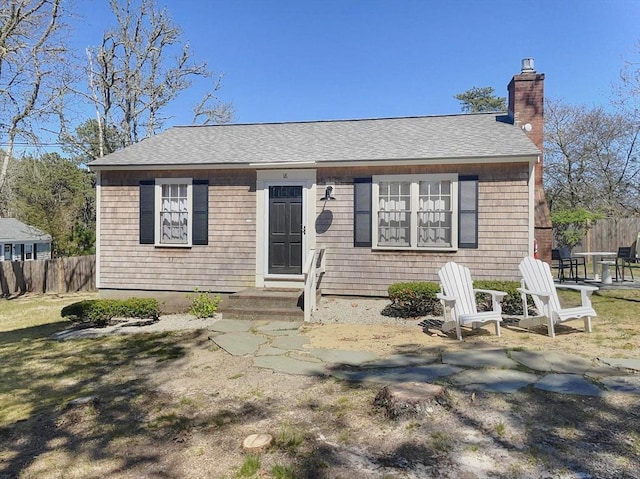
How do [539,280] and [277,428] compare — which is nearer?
[277,428]

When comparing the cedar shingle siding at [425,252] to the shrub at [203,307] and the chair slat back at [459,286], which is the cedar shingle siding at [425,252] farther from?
the shrub at [203,307]

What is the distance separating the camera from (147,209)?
8.70m

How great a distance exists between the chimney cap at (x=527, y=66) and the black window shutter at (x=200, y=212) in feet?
24.5

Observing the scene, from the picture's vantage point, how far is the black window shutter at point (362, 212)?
26.1 ft

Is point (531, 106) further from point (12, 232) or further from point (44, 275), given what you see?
point (12, 232)

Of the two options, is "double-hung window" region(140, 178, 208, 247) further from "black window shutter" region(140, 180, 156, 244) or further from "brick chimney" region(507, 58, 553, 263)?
"brick chimney" region(507, 58, 553, 263)

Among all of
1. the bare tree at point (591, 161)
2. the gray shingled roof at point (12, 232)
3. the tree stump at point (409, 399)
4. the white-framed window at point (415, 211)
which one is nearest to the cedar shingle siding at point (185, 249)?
the white-framed window at point (415, 211)

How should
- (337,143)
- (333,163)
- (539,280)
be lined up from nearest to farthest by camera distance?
(539,280) < (333,163) < (337,143)

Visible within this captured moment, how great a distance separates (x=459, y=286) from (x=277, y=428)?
11.8 ft

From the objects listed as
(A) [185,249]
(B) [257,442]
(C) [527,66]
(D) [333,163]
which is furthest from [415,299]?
(C) [527,66]

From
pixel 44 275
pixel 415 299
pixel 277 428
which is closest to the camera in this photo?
pixel 277 428

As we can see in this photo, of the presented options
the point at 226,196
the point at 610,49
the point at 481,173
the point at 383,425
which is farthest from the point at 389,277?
the point at 610,49

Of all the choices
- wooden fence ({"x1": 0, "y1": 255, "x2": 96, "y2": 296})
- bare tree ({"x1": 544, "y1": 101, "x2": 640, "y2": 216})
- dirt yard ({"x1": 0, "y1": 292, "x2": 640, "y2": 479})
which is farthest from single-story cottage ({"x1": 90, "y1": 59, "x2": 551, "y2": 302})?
bare tree ({"x1": 544, "y1": 101, "x2": 640, "y2": 216})

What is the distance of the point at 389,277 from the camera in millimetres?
7910
